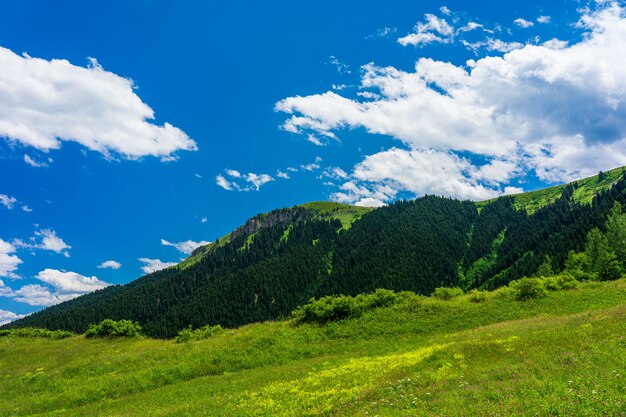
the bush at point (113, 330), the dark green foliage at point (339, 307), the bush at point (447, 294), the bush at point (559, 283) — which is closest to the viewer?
the bush at point (559, 283)

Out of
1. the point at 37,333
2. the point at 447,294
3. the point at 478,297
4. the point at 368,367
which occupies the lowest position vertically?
the point at 478,297

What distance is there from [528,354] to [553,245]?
20287 centimetres

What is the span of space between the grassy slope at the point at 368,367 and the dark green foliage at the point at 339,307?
154 cm

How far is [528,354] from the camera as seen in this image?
19969 millimetres

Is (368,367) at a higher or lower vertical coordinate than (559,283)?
higher

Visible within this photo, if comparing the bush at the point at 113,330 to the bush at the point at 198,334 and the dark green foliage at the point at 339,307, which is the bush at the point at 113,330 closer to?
the bush at the point at 198,334

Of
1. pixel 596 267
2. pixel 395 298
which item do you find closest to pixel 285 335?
pixel 395 298

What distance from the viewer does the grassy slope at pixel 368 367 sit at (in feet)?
49.3

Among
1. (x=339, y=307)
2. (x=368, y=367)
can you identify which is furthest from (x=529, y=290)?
(x=368, y=367)

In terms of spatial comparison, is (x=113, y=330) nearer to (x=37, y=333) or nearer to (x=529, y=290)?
(x=37, y=333)

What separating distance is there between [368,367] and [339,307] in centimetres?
1916

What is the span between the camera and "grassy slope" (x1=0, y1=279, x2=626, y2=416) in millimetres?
15016

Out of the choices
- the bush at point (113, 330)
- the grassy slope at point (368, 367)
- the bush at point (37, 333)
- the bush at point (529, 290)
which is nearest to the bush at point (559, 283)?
the grassy slope at point (368, 367)

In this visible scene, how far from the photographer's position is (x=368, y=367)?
25.2m
